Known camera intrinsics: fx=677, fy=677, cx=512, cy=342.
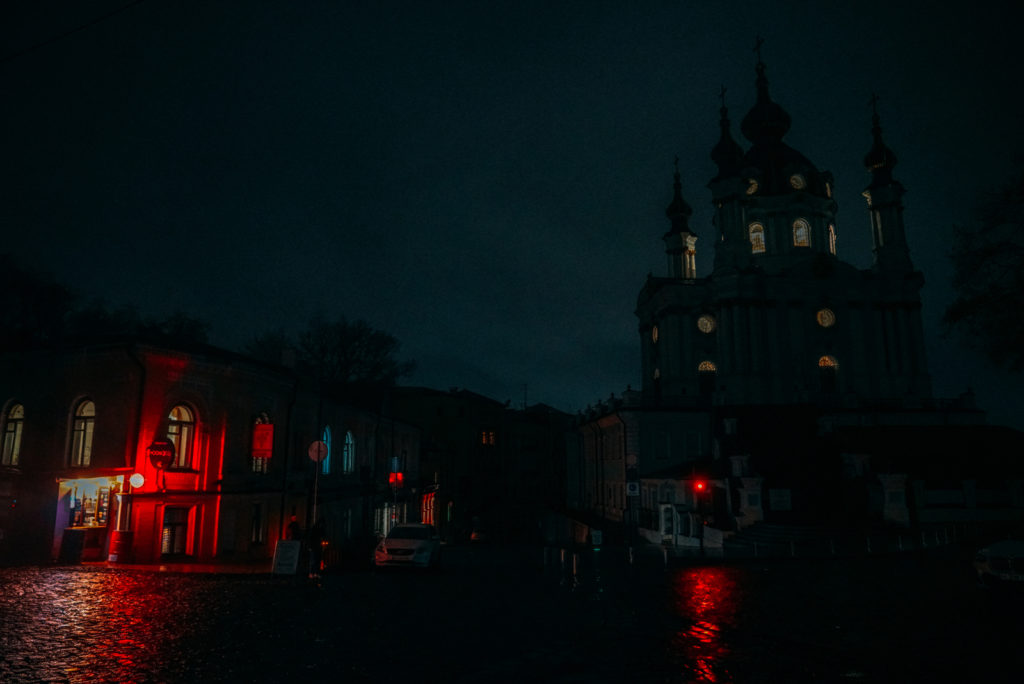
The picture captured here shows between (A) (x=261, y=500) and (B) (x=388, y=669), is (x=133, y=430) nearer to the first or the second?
(A) (x=261, y=500)

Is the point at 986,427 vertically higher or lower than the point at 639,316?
lower

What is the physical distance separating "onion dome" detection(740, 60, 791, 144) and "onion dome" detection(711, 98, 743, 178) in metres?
1.85

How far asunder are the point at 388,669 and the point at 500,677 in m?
1.42

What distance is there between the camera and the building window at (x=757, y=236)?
181ft

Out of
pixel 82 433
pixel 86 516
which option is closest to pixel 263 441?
pixel 82 433

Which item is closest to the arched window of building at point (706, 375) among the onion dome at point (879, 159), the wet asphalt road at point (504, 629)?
the onion dome at point (879, 159)

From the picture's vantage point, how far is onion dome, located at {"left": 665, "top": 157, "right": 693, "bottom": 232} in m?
61.7

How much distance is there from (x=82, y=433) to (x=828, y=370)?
47.5 m

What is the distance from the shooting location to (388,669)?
329 inches

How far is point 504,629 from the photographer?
1082 cm

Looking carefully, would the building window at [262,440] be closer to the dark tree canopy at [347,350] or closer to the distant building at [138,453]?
the distant building at [138,453]

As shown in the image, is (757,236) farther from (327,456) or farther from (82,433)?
(82,433)

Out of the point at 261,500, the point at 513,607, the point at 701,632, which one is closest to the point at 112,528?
the point at 261,500

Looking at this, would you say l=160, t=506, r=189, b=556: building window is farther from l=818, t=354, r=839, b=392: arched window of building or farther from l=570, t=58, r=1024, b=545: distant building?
l=818, t=354, r=839, b=392: arched window of building
